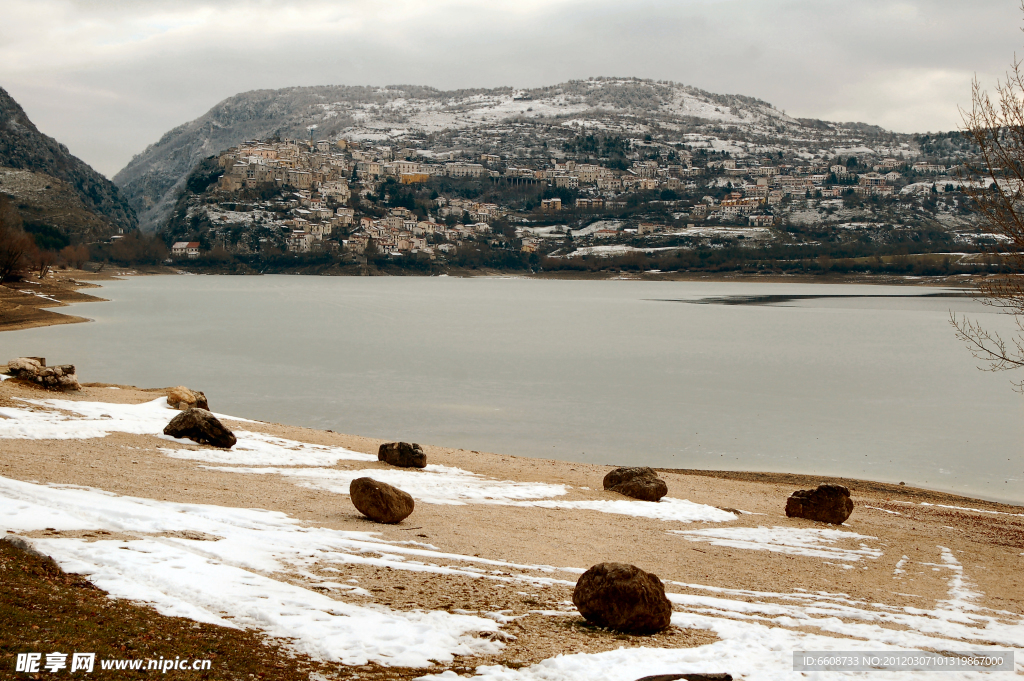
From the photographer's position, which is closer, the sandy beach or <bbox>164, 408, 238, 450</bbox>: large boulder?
the sandy beach

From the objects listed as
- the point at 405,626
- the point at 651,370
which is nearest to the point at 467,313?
the point at 651,370

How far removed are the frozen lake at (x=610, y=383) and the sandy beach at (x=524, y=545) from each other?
3.57 m

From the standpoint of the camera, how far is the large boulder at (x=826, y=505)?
38.8 feet

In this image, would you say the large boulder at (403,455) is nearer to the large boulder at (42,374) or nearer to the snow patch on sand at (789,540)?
the snow patch on sand at (789,540)

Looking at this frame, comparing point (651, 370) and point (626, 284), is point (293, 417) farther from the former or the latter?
point (626, 284)

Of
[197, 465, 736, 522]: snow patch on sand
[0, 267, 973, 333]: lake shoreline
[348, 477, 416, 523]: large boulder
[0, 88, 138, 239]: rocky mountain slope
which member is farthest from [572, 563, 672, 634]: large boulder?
[0, 88, 138, 239]: rocky mountain slope

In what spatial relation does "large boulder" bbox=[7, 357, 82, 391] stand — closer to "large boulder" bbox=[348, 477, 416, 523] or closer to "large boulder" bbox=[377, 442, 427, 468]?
"large boulder" bbox=[377, 442, 427, 468]

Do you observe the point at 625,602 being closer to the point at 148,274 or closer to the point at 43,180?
the point at 148,274

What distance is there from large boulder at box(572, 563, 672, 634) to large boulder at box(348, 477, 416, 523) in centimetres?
362

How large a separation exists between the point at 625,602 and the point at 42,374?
14497 millimetres

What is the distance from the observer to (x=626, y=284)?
464 feet

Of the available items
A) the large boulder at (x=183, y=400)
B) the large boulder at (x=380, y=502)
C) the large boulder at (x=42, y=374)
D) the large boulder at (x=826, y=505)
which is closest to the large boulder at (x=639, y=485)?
the large boulder at (x=826, y=505)

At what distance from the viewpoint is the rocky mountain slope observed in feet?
473

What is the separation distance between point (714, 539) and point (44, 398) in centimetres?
1238
